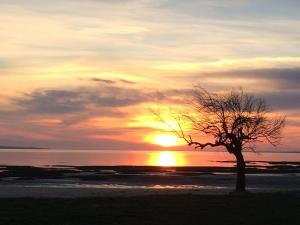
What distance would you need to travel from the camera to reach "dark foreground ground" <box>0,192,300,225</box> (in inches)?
844

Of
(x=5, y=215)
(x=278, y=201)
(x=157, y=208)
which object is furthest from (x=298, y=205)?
(x=5, y=215)

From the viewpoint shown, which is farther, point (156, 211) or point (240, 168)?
point (240, 168)

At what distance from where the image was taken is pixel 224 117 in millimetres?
40031

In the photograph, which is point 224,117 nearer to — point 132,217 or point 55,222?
point 132,217

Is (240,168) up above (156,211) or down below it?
above

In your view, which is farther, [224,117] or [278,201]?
[224,117]

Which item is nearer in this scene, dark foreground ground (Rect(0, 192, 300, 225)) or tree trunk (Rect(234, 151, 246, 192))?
dark foreground ground (Rect(0, 192, 300, 225))

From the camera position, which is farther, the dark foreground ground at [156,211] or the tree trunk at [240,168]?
the tree trunk at [240,168]

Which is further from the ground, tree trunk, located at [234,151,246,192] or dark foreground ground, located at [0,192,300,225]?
tree trunk, located at [234,151,246,192]

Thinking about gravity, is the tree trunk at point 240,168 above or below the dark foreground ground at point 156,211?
above

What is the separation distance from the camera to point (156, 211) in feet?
81.5

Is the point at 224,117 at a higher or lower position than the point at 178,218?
higher

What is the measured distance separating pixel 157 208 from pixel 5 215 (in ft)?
22.9

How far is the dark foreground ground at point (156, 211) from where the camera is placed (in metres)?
21.4
